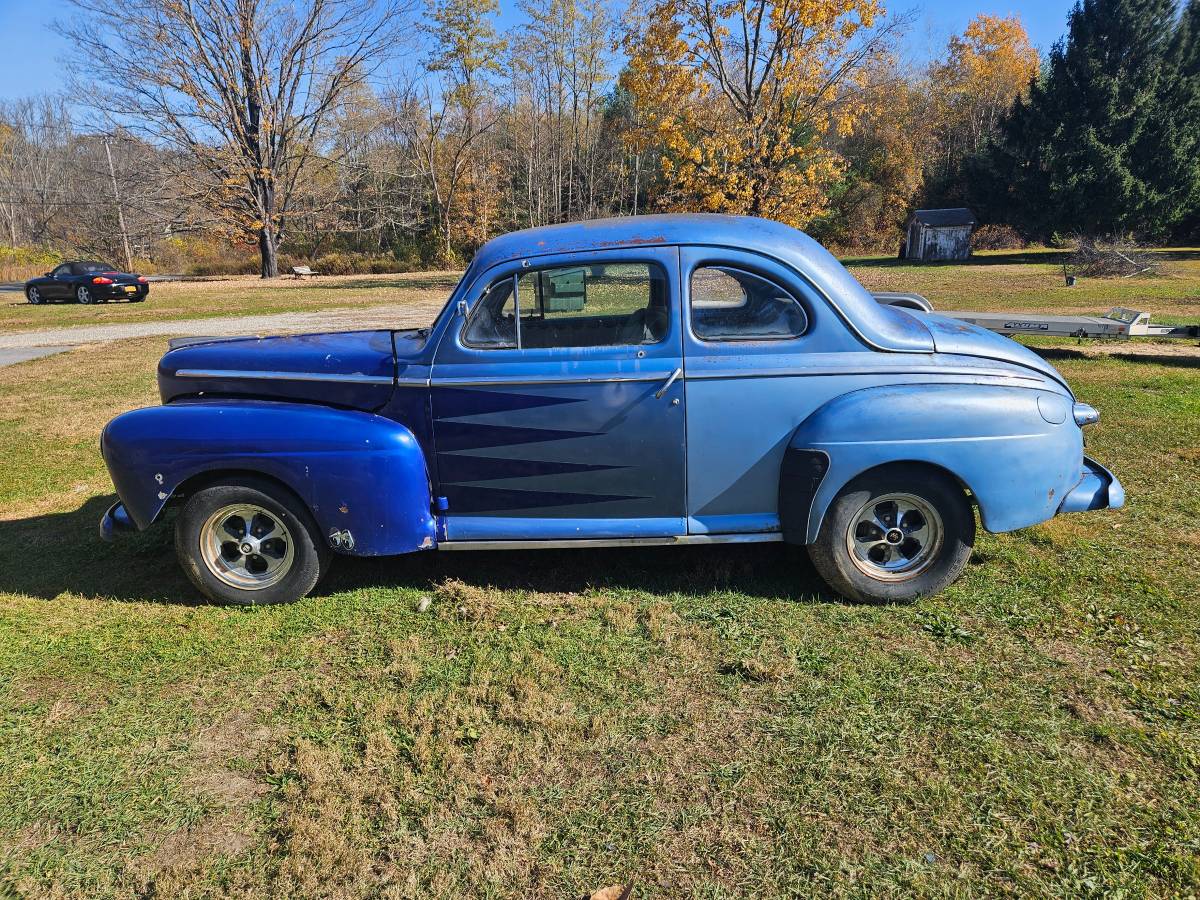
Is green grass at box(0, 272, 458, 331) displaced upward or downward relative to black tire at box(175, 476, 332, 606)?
upward

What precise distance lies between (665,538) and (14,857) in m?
2.84

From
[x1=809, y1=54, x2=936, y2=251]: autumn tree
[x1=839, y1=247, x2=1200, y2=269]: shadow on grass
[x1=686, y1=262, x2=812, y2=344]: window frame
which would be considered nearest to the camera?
[x1=686, y1=262, x2=812, y2=344]: window frame

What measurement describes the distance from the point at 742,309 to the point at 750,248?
1.00 ft

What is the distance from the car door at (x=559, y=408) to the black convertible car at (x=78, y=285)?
27295 millimetres

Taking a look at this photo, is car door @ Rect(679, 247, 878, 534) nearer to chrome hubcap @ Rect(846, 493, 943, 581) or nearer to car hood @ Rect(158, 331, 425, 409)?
chrome hubcap @ Rect(846, 493, 943, 581)

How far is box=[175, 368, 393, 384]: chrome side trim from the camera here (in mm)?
3883

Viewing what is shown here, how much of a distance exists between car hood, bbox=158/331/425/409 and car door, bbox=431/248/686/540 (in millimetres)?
359

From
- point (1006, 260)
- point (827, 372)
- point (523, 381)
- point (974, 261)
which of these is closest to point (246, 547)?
point (523, 381)

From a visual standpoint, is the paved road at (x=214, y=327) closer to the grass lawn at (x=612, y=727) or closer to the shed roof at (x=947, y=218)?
the grass lawn at (x=612, y=727)

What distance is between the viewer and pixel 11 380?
1091 centimetres

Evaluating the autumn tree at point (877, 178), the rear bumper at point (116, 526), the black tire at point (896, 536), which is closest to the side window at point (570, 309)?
the black tire at point (896, 536)

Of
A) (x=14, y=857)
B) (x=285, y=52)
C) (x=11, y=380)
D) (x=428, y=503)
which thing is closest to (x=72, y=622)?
(x=14, y=857)

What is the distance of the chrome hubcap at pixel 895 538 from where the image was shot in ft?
12.6

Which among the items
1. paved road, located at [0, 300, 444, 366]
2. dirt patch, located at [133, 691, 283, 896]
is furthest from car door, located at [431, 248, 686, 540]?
paved road, located at [0, 300, 444, 366]
